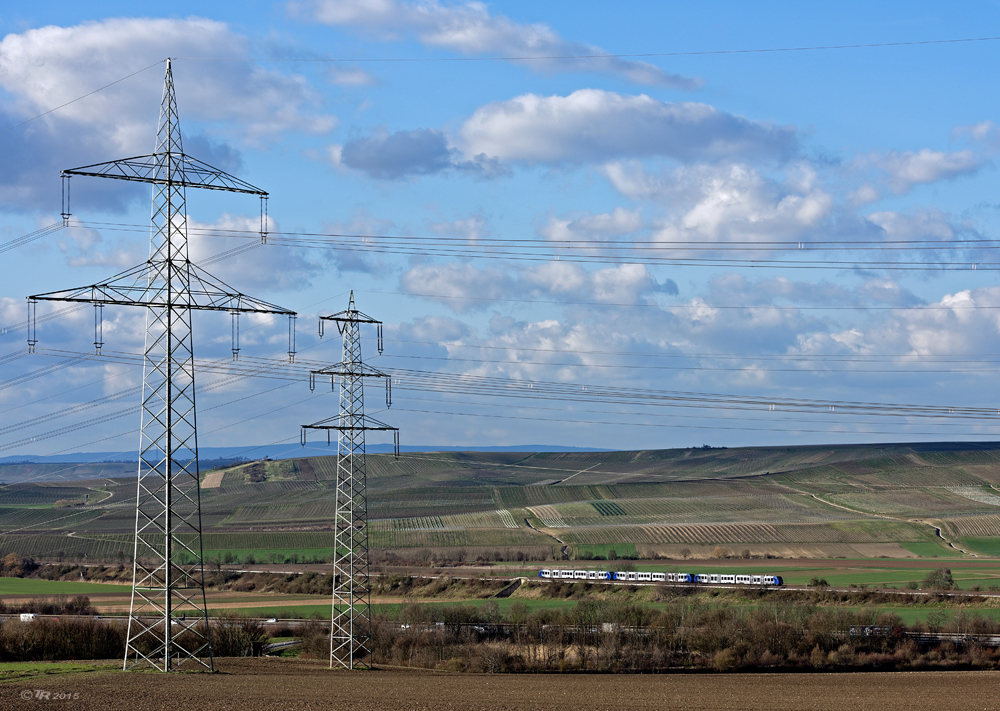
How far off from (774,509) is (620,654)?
110 metres

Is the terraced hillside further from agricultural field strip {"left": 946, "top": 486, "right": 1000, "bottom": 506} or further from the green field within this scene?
the green field

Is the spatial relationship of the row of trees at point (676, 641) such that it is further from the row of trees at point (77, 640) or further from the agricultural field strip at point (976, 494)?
the agricultural field strip at point (976, 494)

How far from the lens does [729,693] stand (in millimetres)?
43281

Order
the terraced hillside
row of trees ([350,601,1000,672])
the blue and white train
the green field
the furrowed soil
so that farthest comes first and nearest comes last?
the terraced hillside < the green field < the blue and white train < row of trees ([350,601,1000,672]) < the furrowed soil

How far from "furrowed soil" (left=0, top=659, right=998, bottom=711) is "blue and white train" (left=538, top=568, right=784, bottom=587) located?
42314 millimetres

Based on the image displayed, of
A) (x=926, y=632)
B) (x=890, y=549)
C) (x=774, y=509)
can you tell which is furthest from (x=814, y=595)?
(x=774, y=509)

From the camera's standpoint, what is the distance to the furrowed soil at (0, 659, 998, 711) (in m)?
33.3

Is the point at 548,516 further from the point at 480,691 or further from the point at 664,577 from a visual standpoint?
the point at 480,691

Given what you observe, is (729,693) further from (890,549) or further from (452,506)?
(452,506)

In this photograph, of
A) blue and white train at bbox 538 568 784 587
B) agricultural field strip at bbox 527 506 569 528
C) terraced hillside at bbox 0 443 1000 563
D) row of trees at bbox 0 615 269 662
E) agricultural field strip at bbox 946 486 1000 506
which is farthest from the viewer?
agricultural field strip at bbox 946 486 1000 506

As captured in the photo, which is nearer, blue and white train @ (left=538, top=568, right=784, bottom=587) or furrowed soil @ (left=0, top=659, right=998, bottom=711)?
furrowed soil @ (left=0, top=659, right=998, bottom=711)

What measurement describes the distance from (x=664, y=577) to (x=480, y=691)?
203 feet

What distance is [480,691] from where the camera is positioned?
4131cm

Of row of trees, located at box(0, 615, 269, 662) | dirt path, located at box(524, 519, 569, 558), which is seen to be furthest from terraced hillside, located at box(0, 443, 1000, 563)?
row of trees, located at box(0, 615, 269, 662)
